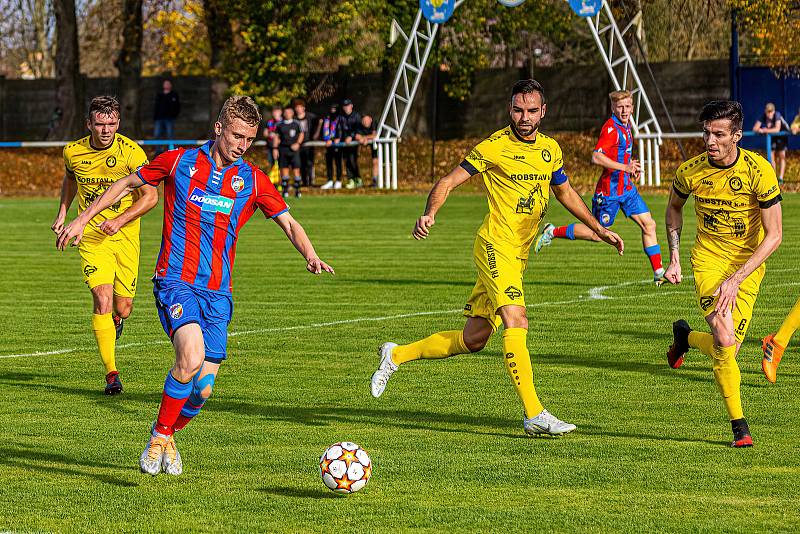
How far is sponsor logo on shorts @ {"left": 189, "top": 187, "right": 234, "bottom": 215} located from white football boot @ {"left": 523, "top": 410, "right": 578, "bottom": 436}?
214 cm

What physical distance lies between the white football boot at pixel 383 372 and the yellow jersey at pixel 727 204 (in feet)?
6.85

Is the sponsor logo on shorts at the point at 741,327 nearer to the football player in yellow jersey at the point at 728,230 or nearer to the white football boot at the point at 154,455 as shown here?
the football player in yellow jersey at the point at 728,230

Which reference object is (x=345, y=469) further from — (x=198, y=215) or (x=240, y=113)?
(x=240, y=113)

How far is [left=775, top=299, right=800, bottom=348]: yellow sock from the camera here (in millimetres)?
10156

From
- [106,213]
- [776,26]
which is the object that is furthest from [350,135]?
[106,213]

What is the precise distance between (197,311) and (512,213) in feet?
7.40

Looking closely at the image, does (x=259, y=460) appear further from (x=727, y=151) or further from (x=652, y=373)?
(x=652, y=373)

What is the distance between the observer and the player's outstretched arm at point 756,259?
798cm

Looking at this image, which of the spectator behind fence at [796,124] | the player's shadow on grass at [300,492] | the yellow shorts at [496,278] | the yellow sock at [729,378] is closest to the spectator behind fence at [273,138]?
the spectator behind fence at [796,124]

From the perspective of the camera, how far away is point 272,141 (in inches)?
1359

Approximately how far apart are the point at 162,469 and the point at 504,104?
3968 cm

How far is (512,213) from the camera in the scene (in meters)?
8.70

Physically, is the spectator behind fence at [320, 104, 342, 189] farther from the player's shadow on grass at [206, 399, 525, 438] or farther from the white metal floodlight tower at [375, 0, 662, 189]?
the player's shadow on grass at [206, 399, 525, 438]

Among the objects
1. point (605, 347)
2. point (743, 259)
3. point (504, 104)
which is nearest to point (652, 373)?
point (605, 347)
